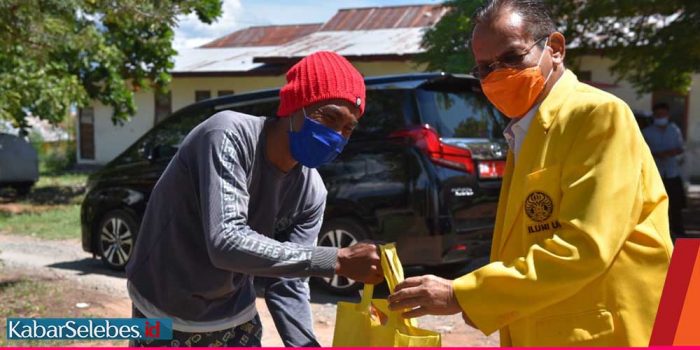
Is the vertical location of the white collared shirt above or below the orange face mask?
below

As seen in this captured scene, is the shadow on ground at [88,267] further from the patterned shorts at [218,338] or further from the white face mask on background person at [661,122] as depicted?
the white face mask on background person at [661,122]

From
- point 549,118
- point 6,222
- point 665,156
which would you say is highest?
point 549,118

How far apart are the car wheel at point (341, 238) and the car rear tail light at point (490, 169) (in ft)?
3.89

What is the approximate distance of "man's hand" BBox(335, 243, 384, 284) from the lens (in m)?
2.60

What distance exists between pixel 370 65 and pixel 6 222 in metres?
10.1

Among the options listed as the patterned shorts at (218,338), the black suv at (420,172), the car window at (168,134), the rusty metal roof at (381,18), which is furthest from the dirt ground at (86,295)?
the rusty metal roof at (381,18)

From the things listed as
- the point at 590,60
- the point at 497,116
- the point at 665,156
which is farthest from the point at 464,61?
the point at 590,60

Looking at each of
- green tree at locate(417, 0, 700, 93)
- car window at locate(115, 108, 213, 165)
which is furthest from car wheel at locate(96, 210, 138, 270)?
green tree at locate(417, 0, 700, 93)

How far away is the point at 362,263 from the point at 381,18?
76.8 feet

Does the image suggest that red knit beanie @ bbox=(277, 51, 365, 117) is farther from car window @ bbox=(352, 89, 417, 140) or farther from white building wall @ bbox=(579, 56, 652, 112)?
white building wall @ bbox=(579, 56, 652, 112)

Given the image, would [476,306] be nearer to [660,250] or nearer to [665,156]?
[660,250]

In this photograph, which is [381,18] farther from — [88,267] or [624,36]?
[88,267]

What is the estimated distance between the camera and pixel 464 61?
1152 cm

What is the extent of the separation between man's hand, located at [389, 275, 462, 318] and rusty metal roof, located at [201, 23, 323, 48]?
2603 cm
